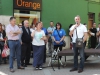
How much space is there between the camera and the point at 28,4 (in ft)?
47.5

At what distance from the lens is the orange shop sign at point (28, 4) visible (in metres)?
13.9

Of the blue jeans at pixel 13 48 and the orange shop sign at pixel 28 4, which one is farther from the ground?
the orange shop sign at pixel 28 4

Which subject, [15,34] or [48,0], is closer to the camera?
[15,34]

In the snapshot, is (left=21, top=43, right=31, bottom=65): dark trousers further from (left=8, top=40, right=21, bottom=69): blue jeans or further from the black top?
(left=8, top=40, right=21, bottom=69): blue jeans

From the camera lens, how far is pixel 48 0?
15.6m

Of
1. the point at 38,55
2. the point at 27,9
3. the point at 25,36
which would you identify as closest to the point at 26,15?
the point at 27,9

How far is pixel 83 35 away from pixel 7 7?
6.51 m

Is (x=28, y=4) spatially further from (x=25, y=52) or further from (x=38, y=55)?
(x=38, y=55)

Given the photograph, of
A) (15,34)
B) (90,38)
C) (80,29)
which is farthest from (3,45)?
(90,38)

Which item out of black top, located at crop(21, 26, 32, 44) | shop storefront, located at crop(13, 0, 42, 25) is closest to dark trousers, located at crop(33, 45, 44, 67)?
black top, located at crop(21, 26, 32, 44)

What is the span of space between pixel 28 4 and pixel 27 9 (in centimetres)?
33

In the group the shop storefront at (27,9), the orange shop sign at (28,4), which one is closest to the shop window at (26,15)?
the shop storefront at (27,9)

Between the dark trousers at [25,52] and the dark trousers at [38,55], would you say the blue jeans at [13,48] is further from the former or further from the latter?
the dark trousers at [38,55]

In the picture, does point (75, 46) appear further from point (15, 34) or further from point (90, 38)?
point (90, 38)
